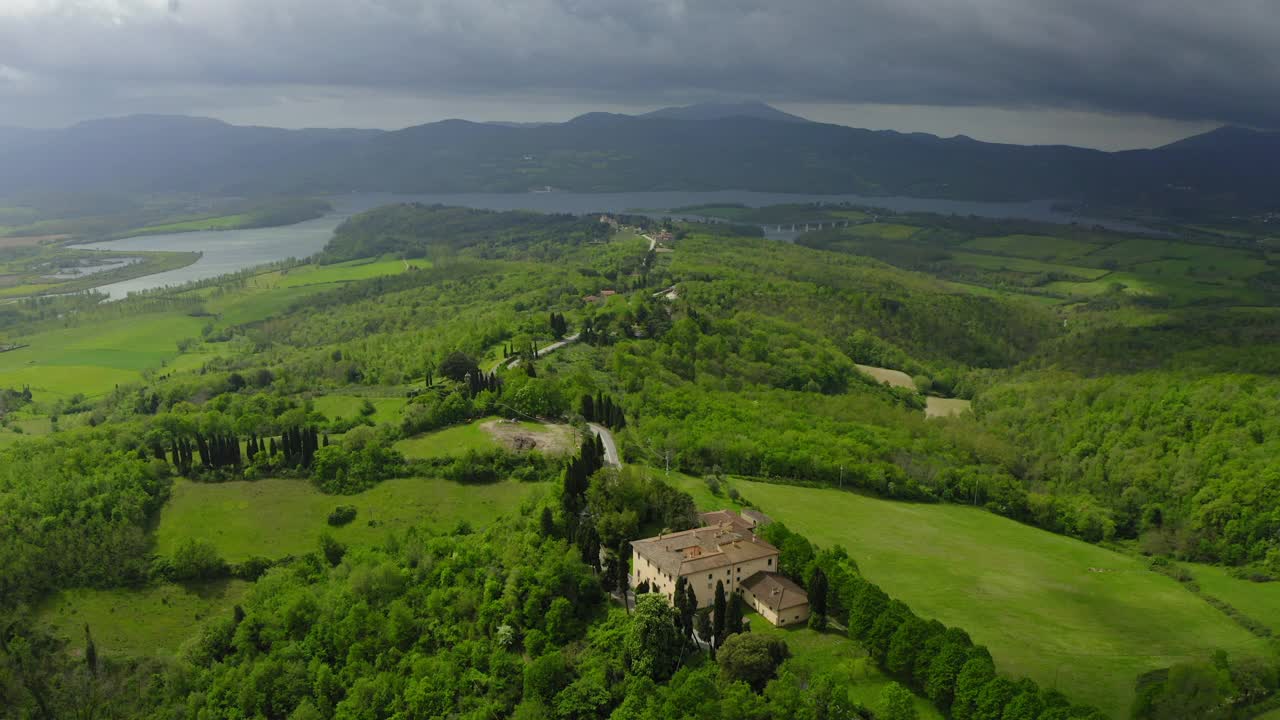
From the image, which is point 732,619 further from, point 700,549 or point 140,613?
point 140,613

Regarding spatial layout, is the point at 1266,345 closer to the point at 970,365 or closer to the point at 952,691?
the point at 970,365

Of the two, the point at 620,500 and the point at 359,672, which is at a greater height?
the point at 620,500

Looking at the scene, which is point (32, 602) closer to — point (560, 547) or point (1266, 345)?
point (560, 547)

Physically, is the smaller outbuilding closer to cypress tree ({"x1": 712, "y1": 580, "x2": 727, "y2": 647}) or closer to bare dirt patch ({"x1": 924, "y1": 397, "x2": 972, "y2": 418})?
cypress tree ({"x1": 712, "y1": 580, "x2": 727, "y2": 647})

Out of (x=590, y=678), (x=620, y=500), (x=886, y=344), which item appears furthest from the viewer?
(x=886, y=344)

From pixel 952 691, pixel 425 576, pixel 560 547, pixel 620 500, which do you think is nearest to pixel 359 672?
pixel 425 576

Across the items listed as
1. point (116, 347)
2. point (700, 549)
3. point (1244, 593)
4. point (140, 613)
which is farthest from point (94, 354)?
point (1244, 593)

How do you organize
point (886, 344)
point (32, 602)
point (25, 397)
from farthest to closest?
point (886, 344) < point (25, 397) < point (32, 602)

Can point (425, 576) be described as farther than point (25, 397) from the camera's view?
No
